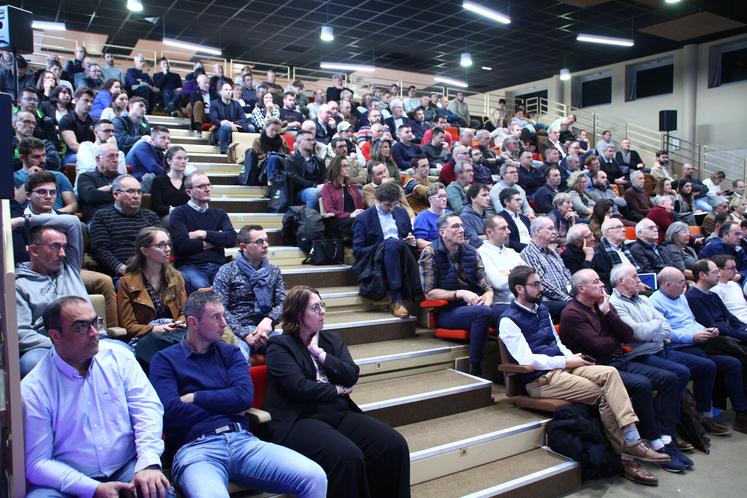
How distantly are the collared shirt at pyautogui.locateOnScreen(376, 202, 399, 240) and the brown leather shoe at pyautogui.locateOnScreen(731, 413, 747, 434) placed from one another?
280cm

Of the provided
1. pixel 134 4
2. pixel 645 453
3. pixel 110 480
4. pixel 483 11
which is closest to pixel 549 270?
pixel 645 453

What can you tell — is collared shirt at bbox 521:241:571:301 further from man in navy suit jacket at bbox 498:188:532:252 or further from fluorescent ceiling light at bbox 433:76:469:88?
fluorescent ceiling light at bbox 433:76:469:88

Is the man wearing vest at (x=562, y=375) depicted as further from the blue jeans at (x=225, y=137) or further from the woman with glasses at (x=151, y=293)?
the blue jeans at (x=225, y=137)

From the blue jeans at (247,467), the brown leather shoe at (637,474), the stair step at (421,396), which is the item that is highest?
the blue jeans at (247,467)

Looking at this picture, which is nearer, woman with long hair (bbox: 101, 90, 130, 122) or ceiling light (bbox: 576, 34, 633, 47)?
woman with long hair (bbox: 101, 90, 130, 122)

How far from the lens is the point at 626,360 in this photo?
3.79m

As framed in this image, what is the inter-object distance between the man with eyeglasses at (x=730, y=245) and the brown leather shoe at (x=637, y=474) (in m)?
3.42

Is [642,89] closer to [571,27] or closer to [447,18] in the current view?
[571,27]

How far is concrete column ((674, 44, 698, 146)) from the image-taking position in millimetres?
12273

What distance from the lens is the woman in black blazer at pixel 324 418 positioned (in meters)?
2.34

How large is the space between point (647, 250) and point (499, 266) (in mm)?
1889

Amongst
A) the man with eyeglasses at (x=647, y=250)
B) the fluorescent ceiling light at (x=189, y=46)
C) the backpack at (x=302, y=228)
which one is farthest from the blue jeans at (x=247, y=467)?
the fluorescent ceiling light at (x=189, y=46)

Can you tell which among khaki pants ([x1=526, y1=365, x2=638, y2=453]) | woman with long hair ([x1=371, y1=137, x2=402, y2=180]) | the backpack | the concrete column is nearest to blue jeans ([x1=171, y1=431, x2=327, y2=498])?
khaki pants ([x1=526, y1=365, x2=638, y2=453])

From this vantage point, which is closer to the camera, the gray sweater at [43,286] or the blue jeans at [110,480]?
the blue jeans at [110,480]
